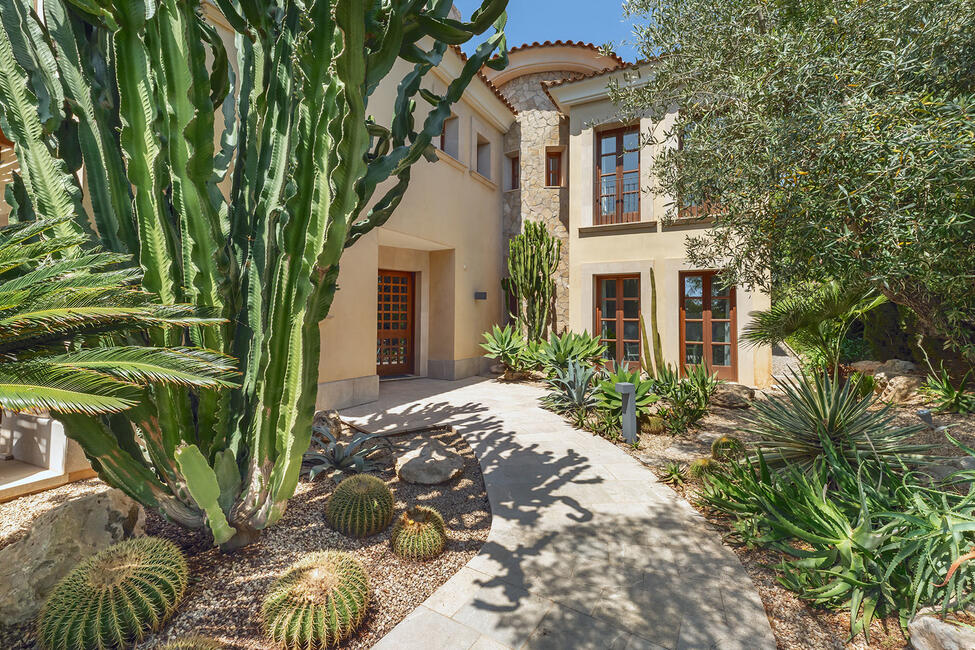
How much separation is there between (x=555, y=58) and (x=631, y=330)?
27.2 ft

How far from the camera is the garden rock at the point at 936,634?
1.92 metres

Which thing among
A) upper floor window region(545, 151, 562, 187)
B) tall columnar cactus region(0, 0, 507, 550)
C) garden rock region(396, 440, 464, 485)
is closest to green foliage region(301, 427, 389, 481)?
garden rock region(396, 440, 464, 485)

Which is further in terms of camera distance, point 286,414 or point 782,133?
point 782,133

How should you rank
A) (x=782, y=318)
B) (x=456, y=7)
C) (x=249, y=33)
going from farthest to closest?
(x=456, y=7), (x=782, y=318), (x=249, y=33)

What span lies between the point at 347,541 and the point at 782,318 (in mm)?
6390

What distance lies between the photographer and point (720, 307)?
31.2 ft

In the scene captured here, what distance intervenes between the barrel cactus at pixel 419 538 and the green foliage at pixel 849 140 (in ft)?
12.0

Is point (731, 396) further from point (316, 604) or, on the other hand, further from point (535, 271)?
point (316, 604)

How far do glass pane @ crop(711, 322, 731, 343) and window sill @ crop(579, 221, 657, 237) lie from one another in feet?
9.02

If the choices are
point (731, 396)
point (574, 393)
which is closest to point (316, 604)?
point (574, 393)

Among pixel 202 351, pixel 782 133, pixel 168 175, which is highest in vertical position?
pixel 782 133

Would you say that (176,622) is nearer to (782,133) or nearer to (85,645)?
(85,645)

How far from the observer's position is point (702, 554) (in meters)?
3.03

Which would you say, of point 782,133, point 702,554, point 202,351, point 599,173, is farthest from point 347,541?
point 599,173
